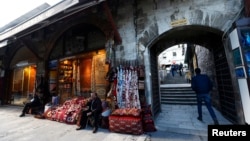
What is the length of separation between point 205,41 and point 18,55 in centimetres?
1138

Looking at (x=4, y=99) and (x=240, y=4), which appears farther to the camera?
(x=4, y=99)

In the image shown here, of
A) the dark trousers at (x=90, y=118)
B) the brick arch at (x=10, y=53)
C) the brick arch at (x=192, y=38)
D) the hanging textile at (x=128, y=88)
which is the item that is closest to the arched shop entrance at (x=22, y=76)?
the brick arch at (x=10, y=53)

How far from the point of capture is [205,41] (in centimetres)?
549

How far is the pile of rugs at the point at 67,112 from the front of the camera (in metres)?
4.96

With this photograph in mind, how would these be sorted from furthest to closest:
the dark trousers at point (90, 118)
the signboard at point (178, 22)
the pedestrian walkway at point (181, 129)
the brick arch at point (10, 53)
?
1. the brick arch at point (10, 53)
2. the dark trousers at point (90, 118)
3. the signboard at point (178, 22)
4. the pedestrian walkway at point (181, 129)

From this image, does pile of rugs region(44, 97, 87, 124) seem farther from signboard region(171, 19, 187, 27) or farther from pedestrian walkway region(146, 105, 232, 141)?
signboard region(171, 19, 187, 27)

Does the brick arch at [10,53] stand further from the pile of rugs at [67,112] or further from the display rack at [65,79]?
the pile of rugs at [67,112]

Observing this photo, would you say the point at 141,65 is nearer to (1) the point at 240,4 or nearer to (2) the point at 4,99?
(1) the point at 240,4

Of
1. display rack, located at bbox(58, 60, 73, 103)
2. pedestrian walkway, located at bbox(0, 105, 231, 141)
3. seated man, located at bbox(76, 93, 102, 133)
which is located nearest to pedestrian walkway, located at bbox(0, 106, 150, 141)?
pedestrian walkway, located at bbox(0, 105, 231, 141)

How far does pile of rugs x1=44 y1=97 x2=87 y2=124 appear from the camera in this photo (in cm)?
496

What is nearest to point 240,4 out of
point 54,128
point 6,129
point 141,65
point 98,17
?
point 141,65

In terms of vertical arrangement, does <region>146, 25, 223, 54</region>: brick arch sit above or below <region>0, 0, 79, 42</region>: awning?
below

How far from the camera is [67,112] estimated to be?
5.18 meters

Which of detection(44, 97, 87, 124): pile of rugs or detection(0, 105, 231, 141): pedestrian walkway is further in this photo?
detection(44, 97, 87, 124): pile of rugs
